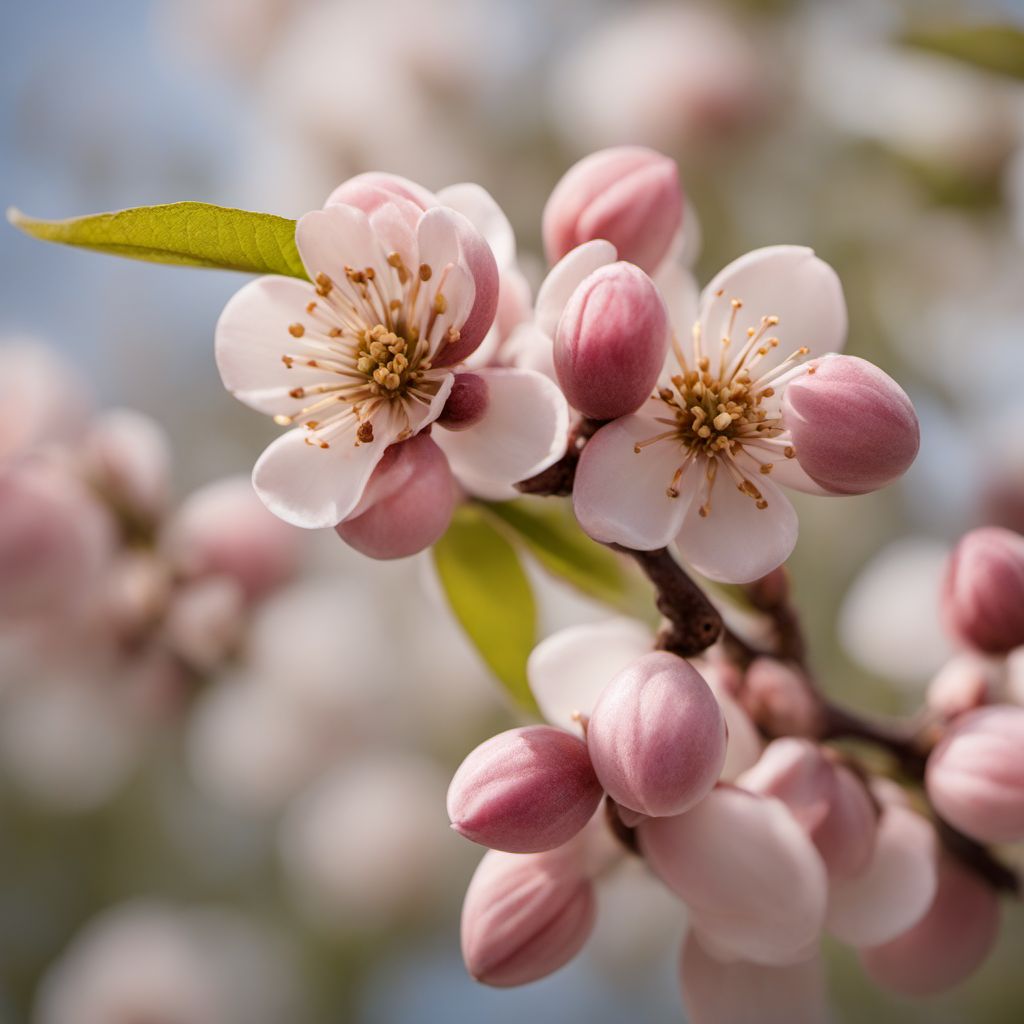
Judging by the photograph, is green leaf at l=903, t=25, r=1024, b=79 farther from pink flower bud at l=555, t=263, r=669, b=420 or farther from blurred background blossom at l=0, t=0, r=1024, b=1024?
pink flower bud at l=555, t=263, r=669, b=420

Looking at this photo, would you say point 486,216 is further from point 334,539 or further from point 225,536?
point 334,539

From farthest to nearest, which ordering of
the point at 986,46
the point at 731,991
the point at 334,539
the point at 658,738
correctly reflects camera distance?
the point at 334,539, the point at 986,46, the point at 731,991, the point at 658,738

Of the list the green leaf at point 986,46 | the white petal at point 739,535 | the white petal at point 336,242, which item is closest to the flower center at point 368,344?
the white petal at point 336,242

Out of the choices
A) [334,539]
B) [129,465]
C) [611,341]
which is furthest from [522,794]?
[334,539]

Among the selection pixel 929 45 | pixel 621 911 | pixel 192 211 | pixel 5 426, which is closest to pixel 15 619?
pixel 5 426

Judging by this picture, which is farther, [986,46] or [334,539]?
[334,539]

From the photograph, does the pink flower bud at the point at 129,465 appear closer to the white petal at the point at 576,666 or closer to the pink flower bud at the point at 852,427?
the white petal at the point at 576,666
